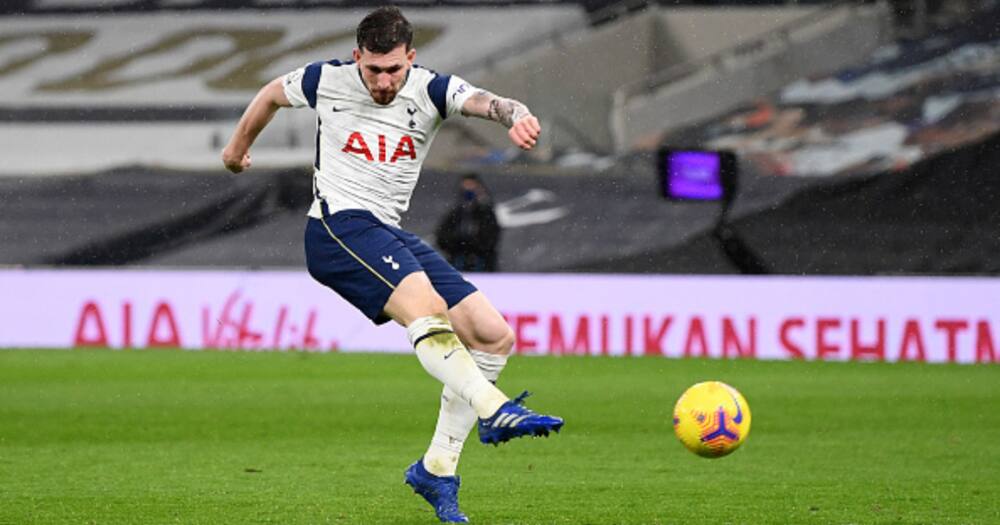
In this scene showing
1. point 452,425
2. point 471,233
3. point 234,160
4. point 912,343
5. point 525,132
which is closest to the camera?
point 525,132

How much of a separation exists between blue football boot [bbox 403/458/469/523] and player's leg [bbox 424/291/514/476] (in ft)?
0.08

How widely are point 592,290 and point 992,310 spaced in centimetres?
342

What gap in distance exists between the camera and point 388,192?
587cm

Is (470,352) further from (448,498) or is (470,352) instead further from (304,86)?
(304,86)

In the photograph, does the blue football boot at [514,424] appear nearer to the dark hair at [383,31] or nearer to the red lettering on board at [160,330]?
the dark hair at [383,31]

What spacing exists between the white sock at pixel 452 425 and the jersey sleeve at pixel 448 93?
2.66ft

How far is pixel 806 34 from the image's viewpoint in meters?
19.8

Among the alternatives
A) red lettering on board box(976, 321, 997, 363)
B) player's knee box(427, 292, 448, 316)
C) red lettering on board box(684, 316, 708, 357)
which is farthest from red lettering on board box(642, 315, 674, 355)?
player's knee box(427, 292, 448, 316)

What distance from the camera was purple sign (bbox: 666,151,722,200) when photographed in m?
16.3

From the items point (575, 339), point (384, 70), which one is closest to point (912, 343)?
point (575, 339)

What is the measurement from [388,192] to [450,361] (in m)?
0.78

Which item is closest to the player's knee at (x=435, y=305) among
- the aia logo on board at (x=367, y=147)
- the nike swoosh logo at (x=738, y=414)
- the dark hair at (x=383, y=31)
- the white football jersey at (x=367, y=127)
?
the white football jersey at (x=367, y=127)

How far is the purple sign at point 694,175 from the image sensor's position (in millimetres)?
16281

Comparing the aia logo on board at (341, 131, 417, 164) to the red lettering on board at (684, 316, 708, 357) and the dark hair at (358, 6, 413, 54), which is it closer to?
the dark hair at (358, 6, 413, 54)
